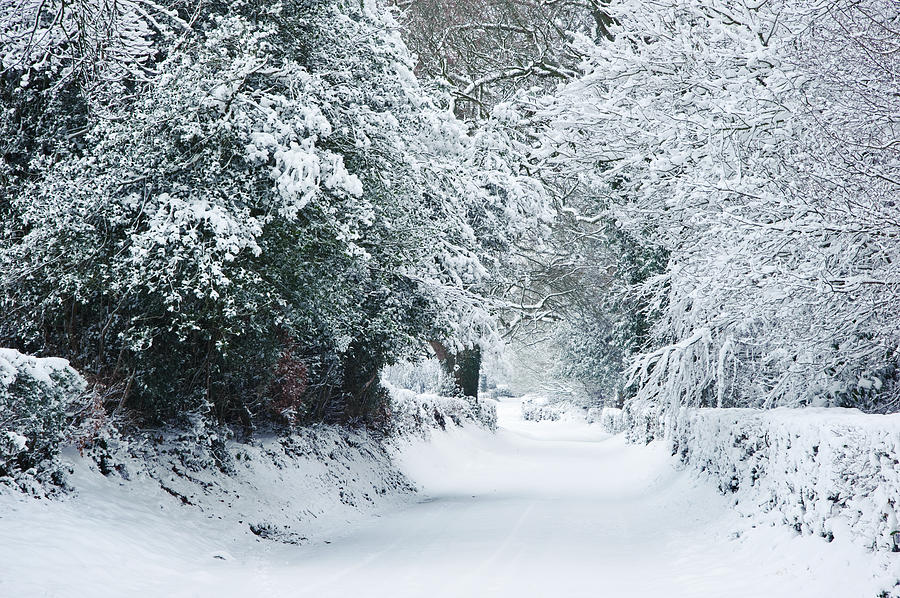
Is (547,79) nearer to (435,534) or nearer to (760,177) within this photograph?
(760,177)

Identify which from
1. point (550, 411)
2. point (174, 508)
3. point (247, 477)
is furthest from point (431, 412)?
point (550, 411)

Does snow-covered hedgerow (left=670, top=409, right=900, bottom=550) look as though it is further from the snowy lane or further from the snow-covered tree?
the snow-covered tree

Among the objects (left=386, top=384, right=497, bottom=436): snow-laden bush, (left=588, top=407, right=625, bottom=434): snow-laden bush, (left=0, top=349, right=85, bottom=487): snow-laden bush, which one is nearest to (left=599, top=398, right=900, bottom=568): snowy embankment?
(left=0, top=349, right=85, bottom=487): snow-laden bush

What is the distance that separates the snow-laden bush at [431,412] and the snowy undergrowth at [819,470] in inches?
433

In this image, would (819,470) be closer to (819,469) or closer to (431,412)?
(819,469)

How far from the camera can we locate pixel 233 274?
31.0 feet

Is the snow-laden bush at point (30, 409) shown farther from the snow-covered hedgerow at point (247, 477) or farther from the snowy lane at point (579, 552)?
the snowy lane at point (579, 552)

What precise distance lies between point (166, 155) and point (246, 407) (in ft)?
16.2

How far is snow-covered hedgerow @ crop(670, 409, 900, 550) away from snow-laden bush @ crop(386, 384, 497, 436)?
1104 centimetres

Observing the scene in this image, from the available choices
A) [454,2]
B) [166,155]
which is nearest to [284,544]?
[166,155]

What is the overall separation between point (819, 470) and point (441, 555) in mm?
4129

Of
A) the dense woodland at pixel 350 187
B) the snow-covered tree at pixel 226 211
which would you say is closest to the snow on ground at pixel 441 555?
the dense woodland at pixel 350 187

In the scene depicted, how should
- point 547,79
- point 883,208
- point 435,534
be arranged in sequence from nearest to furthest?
point 883,208 → point 435,534 → point 547,79

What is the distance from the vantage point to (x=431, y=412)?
26.2m
